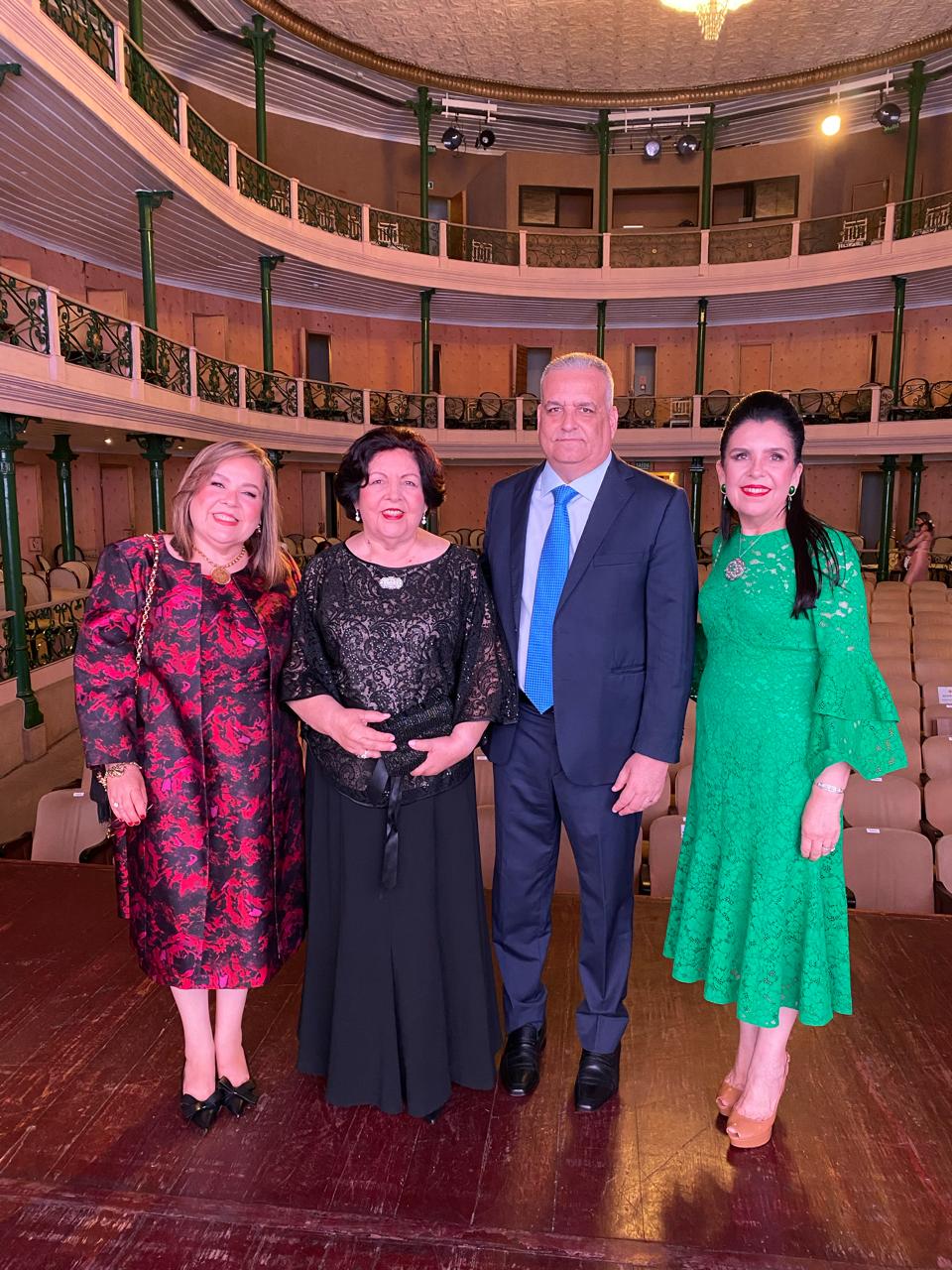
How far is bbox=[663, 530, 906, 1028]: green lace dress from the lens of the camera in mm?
1938

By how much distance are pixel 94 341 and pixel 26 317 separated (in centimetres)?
145

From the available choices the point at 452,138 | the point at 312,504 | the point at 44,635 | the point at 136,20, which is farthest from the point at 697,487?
the point at 44,635

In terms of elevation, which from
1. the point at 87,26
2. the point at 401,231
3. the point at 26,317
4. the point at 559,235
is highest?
the point at 559,235

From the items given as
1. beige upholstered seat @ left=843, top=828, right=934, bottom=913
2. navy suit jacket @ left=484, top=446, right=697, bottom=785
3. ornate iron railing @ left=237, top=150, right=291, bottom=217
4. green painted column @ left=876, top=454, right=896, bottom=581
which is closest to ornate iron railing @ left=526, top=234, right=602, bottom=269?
ornate iron railing @ left=237, top=150, right=291, bottom=217

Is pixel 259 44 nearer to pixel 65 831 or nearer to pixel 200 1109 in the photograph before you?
pixel 65 831

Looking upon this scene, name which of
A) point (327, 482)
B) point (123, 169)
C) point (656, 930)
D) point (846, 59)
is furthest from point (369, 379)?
point (656, 930)

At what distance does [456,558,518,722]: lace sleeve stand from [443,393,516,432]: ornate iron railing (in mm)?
12003

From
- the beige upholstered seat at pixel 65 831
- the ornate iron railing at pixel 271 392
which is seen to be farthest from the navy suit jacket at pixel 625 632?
the ornate iron railing at pixel 271 392

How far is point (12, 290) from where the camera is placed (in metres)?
6.67

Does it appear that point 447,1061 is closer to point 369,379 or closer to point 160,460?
Result: point 160,460

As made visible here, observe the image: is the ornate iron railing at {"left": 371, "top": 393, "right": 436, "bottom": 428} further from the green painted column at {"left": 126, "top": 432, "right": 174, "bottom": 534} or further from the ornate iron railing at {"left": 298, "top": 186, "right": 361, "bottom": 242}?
the green painted column at {"left": 126, "top": 432, "right": 174, "bottom": 534}

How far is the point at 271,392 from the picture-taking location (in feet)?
38.8

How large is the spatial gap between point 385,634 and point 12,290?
20.3 feet

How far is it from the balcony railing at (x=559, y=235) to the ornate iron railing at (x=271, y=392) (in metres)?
2.01
